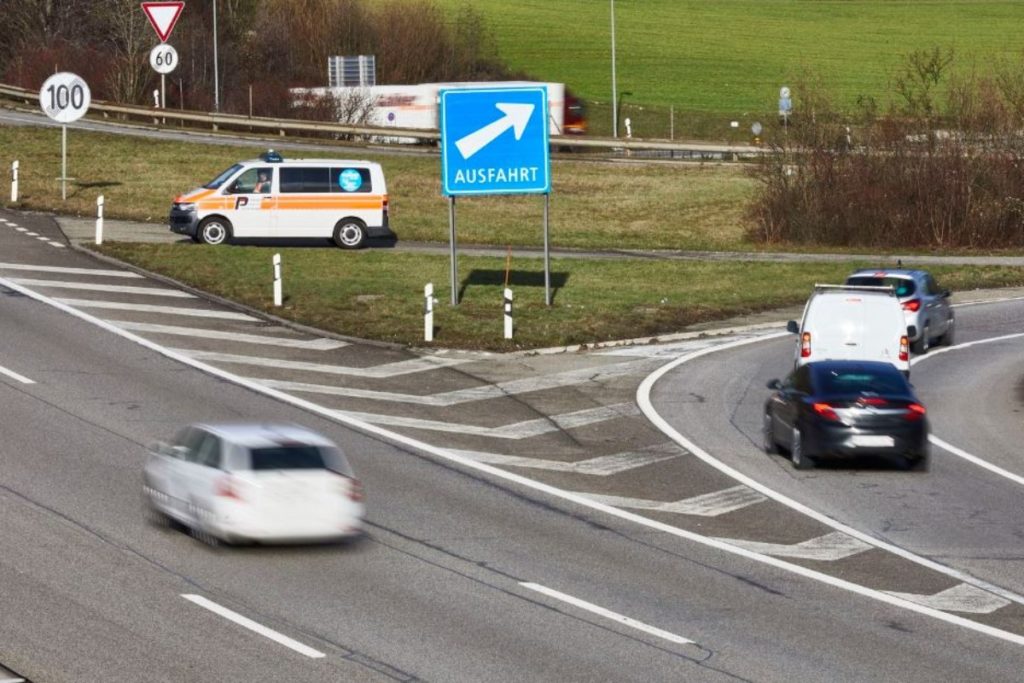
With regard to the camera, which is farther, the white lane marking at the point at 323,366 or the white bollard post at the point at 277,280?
the white bollard post at the point at 277,280

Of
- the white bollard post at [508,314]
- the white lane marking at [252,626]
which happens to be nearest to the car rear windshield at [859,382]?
the white bollard post at [508,314]

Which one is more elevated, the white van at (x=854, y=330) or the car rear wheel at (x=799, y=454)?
the white van at (x=854, y=330)

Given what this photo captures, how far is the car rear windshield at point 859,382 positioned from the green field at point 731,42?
62.6 metres

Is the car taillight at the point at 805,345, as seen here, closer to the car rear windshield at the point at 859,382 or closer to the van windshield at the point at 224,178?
the car rear windshield at the point at 859,382

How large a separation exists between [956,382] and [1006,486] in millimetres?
8545

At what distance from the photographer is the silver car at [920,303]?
3197 cm

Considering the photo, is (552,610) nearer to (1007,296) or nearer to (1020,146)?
(1007,296)

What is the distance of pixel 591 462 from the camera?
71.2 feet

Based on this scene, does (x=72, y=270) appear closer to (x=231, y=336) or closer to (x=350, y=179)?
(x=231, y=336)

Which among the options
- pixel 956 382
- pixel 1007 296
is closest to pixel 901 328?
pixel 956 382

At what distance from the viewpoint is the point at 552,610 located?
1461 centimetres

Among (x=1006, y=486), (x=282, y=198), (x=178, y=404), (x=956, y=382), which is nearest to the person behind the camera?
(x=1006, y=486)

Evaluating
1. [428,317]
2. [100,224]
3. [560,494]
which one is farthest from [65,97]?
[560,494]

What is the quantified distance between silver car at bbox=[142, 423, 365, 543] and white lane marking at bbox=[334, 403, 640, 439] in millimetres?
6597
